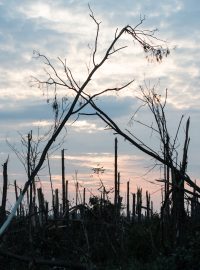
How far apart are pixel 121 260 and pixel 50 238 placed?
Result: 4174 millimetres

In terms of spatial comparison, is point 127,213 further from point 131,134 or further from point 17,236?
point 131,134

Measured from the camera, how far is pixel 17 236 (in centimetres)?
1859

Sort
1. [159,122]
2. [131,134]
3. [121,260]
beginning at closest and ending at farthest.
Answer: [131,134], [159,122], [121,260]

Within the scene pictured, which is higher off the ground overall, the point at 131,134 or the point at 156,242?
the point at 131,134

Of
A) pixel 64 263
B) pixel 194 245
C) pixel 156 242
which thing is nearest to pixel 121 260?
pixel 156 242

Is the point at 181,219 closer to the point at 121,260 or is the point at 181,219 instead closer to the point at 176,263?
the point at 176,263

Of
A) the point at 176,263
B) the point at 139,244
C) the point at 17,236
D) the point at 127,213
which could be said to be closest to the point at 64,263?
the point at 176,263

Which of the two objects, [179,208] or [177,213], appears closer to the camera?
[179,208]

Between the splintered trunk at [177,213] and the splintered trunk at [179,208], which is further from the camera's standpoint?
the splintered trunk at [179,208]

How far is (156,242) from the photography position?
14.7 metres

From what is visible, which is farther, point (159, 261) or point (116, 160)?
point (116, 160)

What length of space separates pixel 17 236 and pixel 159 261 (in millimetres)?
9800

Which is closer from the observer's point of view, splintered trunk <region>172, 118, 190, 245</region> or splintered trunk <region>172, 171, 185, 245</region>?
splintered trunk <region>172, 171, 185, 245</region>

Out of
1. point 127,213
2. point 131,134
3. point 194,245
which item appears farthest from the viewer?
point 127,213
